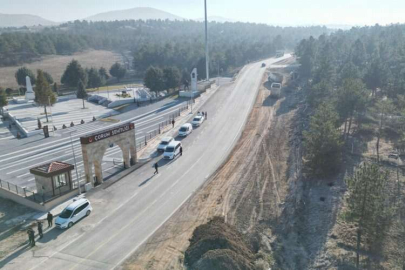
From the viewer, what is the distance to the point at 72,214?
25047 millimetres

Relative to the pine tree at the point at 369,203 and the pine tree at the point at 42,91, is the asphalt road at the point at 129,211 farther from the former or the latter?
the pine tree at the point at 42,91

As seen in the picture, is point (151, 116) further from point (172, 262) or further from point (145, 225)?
point (172, 262)

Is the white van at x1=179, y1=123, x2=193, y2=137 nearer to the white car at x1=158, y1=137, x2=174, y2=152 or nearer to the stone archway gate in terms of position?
the white car at x1=158, y1=137, x2=174, y2=152

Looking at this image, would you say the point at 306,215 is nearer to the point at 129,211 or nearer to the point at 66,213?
the point at 129,211

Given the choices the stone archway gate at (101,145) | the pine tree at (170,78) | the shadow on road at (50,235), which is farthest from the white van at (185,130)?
the pine tree at (170,78)

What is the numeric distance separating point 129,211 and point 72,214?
172 inches

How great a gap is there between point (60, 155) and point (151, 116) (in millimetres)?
20280

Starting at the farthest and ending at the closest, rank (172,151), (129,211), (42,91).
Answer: (42,91), (172,151), (129,211)

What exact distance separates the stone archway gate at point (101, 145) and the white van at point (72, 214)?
5.29 m

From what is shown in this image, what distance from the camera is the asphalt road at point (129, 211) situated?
2147cm

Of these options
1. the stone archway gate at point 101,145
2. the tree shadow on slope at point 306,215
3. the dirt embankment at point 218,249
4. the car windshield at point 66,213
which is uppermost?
the stone archway gate at point 101,145

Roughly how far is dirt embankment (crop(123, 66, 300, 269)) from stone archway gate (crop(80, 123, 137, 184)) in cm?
935

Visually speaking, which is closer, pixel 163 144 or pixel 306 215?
pixel 306 215

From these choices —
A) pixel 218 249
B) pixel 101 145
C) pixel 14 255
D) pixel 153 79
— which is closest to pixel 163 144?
pixel 101 145
